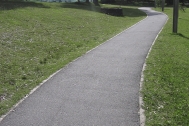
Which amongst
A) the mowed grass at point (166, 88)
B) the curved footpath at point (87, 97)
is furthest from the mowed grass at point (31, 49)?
the mowed grass at point (166, 88)

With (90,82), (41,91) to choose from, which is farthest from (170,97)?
(41,91)

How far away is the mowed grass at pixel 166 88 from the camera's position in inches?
225

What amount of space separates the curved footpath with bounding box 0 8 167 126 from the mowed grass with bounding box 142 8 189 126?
0.93 feet

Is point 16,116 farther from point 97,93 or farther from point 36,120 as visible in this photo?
point 97,93

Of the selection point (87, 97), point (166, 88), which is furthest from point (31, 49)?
point (166, 88)

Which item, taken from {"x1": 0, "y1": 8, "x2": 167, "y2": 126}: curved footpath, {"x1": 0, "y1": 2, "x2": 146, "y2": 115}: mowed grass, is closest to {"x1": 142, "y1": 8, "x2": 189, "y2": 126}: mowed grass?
{"x1": 0, "y1": 8, "x2": 167, "y2": 126}: curved footpath

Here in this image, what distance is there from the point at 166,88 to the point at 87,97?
2.06 metres

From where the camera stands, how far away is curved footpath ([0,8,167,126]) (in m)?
5.61

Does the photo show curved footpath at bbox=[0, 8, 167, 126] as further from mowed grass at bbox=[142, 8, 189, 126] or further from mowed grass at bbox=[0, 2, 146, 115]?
mowed grass at bbox=[0, 2, 146, 115]

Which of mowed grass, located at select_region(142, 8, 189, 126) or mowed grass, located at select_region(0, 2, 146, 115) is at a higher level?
mowed grass, located at select_region(0, 2, 146, 115)

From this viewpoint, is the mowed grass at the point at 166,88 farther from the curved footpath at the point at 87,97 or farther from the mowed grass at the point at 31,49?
the mowed grass at the point at 31,49

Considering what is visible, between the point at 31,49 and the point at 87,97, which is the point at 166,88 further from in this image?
the point at 31,49

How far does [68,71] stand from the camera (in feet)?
29.6

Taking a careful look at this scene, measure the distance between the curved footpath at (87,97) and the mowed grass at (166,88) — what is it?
28 cm
